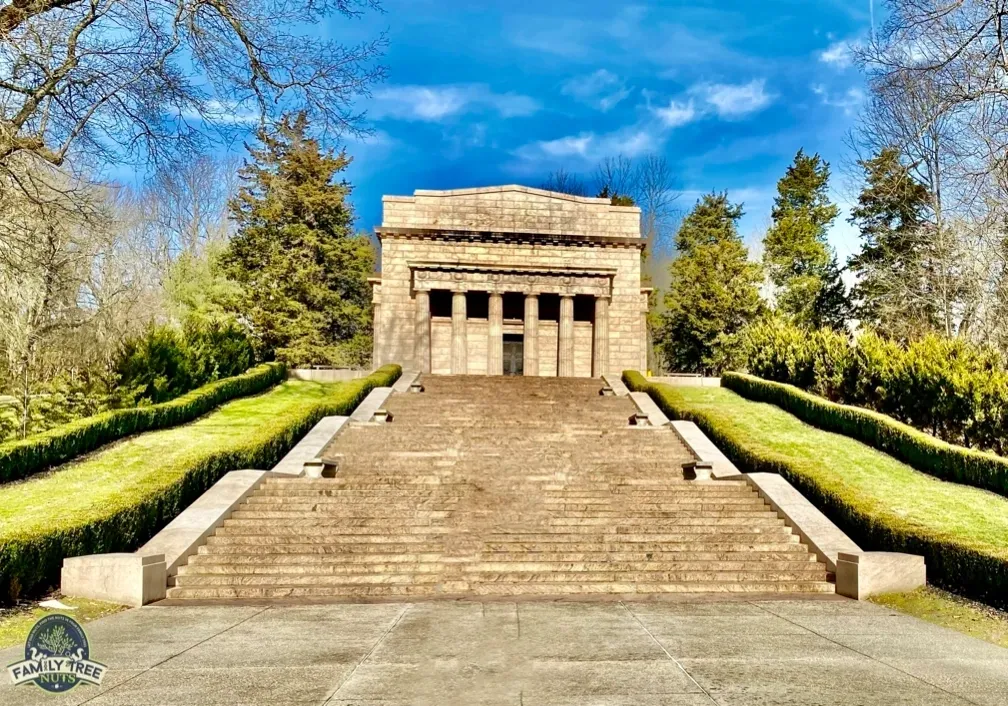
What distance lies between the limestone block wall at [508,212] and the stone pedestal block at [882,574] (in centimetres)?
3045

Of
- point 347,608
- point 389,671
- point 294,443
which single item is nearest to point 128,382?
point 294,443

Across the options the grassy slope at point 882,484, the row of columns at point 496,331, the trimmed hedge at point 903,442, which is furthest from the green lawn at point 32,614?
the row of columns at point 496,331

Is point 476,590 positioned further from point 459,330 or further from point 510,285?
point 510,285

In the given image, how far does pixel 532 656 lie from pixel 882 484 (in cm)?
1012

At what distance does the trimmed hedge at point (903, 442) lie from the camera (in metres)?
12.8

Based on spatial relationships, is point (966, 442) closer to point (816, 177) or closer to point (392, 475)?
point (392, 475)

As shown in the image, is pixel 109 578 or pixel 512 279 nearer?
pixel 109 578

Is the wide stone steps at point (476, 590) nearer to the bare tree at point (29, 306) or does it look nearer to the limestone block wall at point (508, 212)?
the bare tree at point (29, 306)

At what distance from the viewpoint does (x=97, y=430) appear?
15.0m

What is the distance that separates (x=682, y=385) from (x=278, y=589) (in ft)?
77.0

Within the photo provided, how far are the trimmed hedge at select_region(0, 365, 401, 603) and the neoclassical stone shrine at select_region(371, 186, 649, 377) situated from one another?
20.2 m

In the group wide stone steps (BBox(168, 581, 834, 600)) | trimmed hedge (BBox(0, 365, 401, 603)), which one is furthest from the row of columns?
wide stone steps (BBox(168, 581, 834, 600))

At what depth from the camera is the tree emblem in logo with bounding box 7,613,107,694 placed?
18.7ft

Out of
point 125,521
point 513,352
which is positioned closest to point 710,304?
point 513,352
